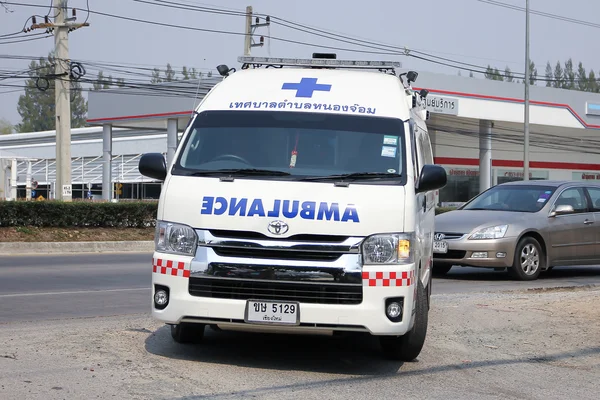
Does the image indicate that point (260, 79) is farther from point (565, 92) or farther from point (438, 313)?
point (565, 92)

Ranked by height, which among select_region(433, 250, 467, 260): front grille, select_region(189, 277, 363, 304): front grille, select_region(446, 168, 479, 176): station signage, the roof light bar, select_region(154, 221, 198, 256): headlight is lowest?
select_region(433, 250, 467, 260): front grille

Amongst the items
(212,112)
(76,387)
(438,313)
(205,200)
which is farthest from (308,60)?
(76,387)

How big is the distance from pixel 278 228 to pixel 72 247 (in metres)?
16.0

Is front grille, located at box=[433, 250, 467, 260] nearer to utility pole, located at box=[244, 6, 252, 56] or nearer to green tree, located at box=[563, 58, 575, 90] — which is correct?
utility pole, located at box=[244, 6, 252, 56]

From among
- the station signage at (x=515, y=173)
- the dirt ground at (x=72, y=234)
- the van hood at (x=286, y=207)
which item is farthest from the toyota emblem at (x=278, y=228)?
the station signage at (x=515, y=173)

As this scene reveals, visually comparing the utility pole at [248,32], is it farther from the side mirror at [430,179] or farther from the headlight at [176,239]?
the headlight at [176,239]

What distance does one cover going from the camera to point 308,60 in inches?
350

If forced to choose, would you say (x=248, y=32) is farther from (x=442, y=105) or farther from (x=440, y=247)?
(x=440, y=247)

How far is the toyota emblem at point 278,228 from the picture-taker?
21.8ft

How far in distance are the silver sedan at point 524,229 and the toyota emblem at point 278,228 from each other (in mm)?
7726

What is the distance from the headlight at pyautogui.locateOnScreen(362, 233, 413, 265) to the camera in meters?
6.66

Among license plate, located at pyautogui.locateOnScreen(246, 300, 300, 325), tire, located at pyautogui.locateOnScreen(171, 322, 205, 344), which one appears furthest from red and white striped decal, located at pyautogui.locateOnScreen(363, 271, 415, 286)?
tire, located at pyautogui.locateOnScreen(171, 322, 205, 344)

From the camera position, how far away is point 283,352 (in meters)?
7.79

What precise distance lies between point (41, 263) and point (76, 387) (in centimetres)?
1162
